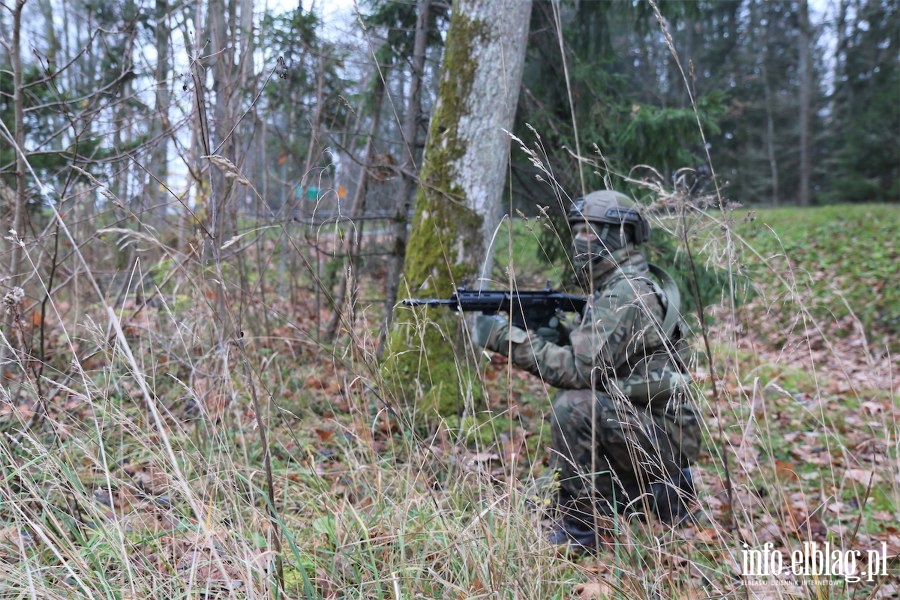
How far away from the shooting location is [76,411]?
10.2 ft

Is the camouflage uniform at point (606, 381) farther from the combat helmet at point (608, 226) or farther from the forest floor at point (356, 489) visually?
the forest floor at point (356, 489)

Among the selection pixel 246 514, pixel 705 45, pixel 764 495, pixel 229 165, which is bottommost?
pixel 764 495

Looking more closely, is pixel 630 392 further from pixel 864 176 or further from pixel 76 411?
pixel 864 176

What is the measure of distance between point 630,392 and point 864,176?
19.7 metres

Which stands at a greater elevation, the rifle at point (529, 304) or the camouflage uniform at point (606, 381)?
the rifle at point (529, 304)

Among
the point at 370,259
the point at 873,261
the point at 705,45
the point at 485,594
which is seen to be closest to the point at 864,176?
the point at 873,261

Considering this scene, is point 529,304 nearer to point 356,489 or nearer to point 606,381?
point 606,381

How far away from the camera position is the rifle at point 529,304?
9.92 ft

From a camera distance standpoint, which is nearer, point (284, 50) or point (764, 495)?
point (764, 495)

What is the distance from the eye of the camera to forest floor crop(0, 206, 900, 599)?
1.74 metres

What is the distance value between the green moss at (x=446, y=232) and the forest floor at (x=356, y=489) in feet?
1.33

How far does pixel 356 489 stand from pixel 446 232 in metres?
2.05

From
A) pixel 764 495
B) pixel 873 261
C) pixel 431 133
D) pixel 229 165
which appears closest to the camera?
pixel 229 165

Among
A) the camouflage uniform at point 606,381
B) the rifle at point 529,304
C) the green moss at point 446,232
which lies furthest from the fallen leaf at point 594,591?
the green moss at point 446,232
